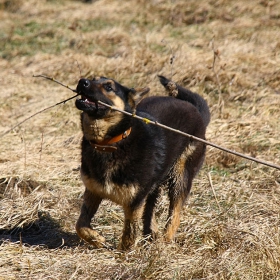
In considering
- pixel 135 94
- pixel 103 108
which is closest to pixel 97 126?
pixel 103 108

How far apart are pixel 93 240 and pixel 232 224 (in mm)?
1324

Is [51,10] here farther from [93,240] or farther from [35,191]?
[93,240]

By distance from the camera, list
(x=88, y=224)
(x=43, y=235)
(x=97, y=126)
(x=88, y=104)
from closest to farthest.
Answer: (x=88, y=104) < (x=97, y=126) < (x=88, y=224) < (x=43, y=235)

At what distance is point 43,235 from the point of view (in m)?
5.96

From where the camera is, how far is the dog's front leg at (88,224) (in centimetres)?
535

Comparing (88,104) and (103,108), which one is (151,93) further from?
(88,104)

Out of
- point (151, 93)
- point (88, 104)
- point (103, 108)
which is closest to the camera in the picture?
point (88, 104)

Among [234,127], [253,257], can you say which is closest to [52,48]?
[234,127]

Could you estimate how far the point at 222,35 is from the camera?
512 inches

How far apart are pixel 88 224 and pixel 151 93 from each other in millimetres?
4805

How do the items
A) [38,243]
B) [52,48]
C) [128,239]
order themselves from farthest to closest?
[52,48]
[38,243]
[128,239]

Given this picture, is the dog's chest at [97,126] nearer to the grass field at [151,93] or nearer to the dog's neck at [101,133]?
the dog's neck at [101,133]

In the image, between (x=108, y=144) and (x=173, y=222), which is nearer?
(x=108, y=144)

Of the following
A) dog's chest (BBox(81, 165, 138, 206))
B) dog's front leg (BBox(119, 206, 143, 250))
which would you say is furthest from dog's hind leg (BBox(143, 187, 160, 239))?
dog's chest (BBox(81, 165, 138, 206))
